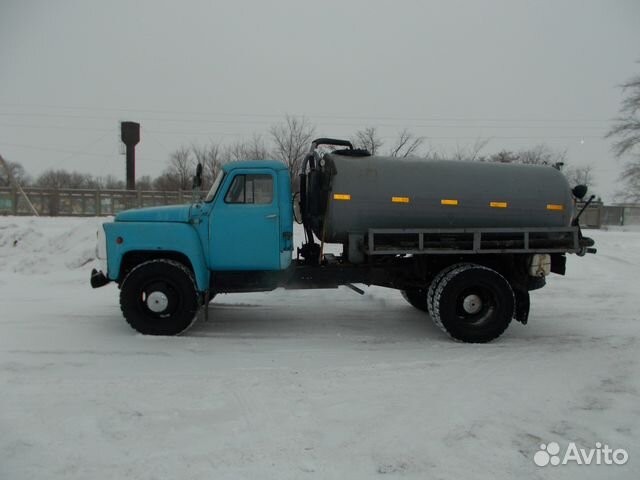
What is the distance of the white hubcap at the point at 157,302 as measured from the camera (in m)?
5.88

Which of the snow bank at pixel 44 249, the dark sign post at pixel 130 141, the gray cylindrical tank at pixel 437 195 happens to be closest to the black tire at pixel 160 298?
the gray cylindrical tank at pixel 437 195

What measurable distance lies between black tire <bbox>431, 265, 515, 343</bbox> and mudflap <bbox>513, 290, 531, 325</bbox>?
326 mm

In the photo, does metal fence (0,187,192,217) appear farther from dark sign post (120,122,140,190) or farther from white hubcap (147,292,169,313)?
white hubcap (147,292,169,313)

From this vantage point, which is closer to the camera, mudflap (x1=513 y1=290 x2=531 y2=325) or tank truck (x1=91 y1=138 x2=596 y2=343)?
tank truck (x1=91 y1=138 x2=596 y2=343)

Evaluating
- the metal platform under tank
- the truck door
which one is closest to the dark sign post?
the truck door

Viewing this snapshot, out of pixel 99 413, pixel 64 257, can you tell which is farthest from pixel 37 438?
pixel 64 257

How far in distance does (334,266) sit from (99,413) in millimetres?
3481

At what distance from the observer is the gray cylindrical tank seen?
592cm

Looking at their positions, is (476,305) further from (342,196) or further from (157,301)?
(157,301)

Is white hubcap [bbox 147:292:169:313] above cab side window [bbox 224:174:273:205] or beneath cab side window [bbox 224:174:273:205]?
beneath

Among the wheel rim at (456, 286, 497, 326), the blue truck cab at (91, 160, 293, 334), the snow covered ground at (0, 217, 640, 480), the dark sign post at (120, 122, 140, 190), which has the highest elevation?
the dark sign post at (120, 122, 140, 190)

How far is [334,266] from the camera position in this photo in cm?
639

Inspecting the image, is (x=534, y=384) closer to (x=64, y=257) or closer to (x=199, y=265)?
(x=199, y=265)

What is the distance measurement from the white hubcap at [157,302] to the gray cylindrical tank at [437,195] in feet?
7.29
